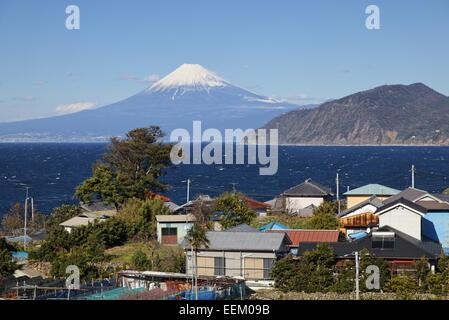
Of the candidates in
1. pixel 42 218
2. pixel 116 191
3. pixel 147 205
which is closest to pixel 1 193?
pixel 42 218

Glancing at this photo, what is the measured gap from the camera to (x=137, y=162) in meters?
25.8

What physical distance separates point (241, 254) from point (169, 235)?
516cm

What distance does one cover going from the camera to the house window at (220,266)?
1445 cm

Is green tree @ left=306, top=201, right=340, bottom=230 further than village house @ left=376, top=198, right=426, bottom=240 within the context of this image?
Yes

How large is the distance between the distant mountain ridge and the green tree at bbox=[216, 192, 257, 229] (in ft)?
464

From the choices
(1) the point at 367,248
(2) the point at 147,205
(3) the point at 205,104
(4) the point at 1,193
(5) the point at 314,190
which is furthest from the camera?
Answer: (3) the point at 205,104

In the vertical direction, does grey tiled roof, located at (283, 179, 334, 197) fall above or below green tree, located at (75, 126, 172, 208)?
below

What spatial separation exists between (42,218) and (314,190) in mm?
10244

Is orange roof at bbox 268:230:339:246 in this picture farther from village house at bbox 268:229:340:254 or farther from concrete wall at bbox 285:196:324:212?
concrete wall at bbox 285:196:324:212

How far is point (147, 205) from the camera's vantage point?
20.8 meters

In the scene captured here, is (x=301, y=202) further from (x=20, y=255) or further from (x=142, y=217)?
(x=20, y=255)

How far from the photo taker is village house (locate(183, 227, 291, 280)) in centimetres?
1408

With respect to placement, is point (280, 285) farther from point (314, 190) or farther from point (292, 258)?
point (314, 190)

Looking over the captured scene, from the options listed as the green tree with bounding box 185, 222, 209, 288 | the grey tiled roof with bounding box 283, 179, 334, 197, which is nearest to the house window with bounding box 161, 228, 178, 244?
the green tree with bounding box 185, 222, 209, 288
